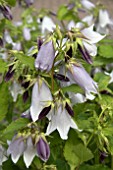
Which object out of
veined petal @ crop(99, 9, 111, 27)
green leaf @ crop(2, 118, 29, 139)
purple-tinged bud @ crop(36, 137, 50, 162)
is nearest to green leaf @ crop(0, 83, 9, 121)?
green leaf @ crop(2, 118, 29, 139)

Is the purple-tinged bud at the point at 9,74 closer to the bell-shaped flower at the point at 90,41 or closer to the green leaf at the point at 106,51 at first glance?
the bell-shaped flower at the point at 90,41

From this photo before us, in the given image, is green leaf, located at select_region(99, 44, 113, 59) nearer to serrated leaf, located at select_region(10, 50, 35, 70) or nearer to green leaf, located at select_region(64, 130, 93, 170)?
green leaf, located at select_region(64, 130, 93, 170)

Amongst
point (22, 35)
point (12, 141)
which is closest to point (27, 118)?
point (12, 141)

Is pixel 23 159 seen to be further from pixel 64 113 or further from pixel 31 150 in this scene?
pixel 64 113

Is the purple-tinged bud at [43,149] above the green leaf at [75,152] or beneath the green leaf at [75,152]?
above

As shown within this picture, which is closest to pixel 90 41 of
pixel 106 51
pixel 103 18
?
pixel 106 51

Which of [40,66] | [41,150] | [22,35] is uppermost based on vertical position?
[40,66]

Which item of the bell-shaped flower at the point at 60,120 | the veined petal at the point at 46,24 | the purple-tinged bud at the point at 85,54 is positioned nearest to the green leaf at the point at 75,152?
the bell-shaped flower at the point at 60,120
